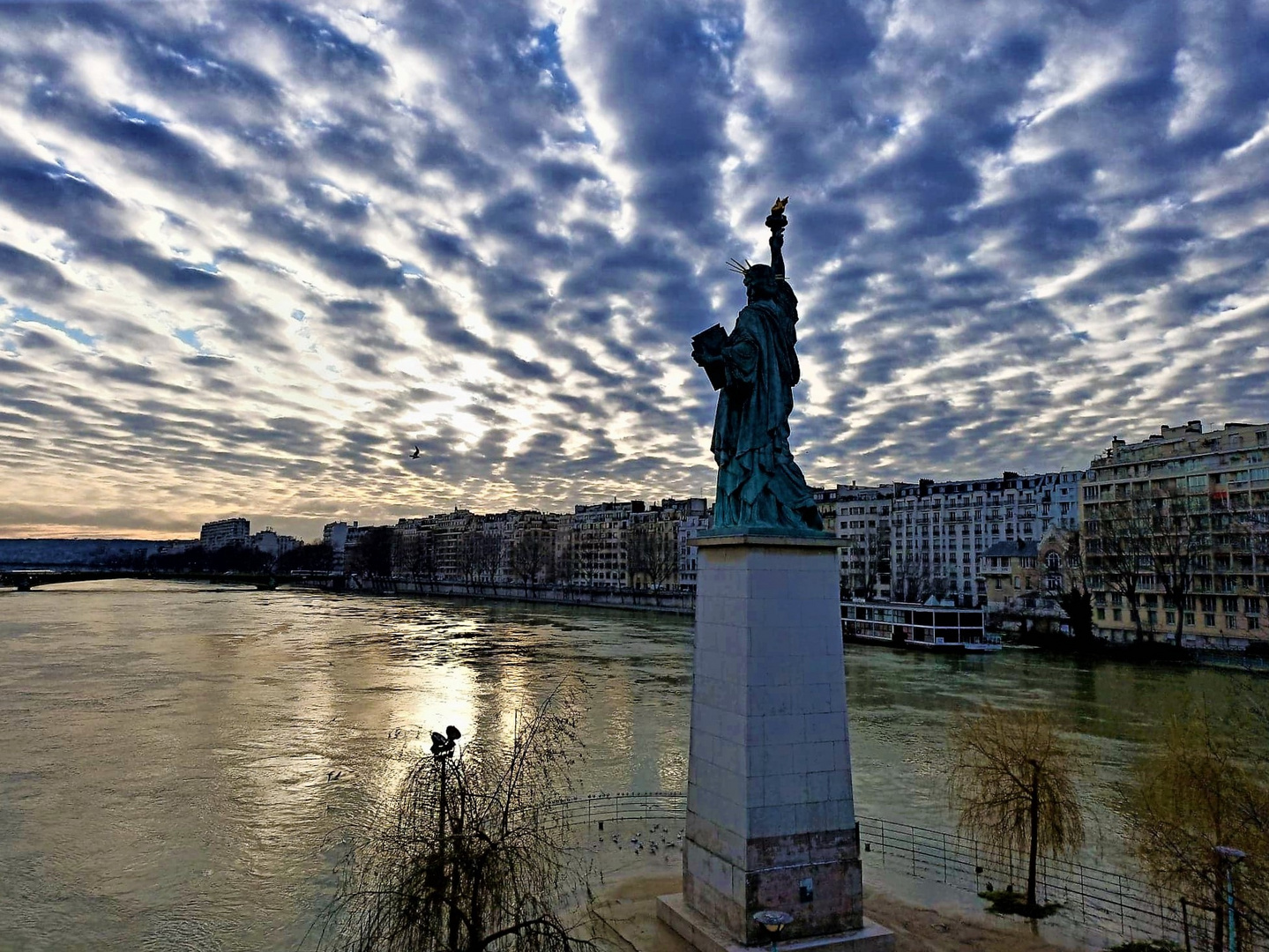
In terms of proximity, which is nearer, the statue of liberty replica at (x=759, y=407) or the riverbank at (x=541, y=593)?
the statue of liberty replica at (x=759, y=407)

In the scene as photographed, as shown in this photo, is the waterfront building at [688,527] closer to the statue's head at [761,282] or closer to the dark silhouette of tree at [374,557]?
the dark silhouette of tree at [374,557]

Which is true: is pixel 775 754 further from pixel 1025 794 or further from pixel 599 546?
pixel 599 546

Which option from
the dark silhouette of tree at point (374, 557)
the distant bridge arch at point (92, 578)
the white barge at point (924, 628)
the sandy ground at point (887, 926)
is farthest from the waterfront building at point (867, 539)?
the distant bridge arch at point (92, 578)

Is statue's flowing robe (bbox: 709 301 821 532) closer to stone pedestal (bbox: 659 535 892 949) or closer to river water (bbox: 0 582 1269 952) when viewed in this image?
stone pedestal (bbox: 659 535 892 949)

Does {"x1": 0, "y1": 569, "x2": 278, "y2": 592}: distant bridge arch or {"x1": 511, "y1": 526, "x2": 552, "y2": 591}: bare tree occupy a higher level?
{"x1": 511, "y1": 526, "x2": 552, "y2": 591}: bare tree

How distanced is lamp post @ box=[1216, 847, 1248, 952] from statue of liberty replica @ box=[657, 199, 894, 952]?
3.99 m

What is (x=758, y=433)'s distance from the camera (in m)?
11.8

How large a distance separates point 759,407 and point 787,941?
7.09 m

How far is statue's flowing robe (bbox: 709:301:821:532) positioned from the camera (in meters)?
11.5

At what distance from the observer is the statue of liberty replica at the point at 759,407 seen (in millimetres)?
11508

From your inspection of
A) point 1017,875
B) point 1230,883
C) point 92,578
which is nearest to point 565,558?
point 92,578

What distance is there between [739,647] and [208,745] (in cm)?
2240

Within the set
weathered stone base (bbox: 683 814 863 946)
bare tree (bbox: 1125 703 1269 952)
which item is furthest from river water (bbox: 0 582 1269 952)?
weathered stone base (bbox: 683 814 863 946)

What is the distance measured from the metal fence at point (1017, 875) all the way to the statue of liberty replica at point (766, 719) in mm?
2946
